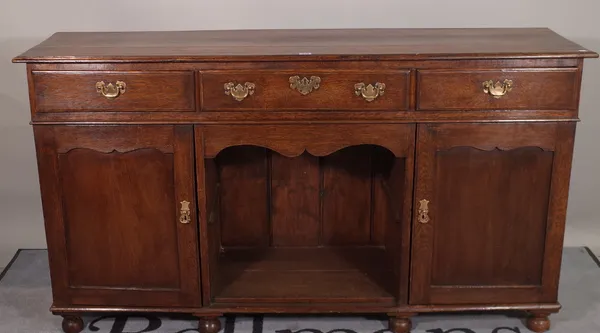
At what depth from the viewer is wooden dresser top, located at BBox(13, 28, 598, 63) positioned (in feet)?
6.91

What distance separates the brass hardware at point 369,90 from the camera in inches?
84.0

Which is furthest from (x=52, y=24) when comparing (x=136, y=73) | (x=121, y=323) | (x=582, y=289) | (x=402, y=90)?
(x=582, y=289)

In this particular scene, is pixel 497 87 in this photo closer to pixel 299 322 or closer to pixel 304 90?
pixel 304 90

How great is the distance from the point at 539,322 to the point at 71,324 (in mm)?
1386

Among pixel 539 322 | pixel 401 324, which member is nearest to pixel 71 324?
pixel 401 324

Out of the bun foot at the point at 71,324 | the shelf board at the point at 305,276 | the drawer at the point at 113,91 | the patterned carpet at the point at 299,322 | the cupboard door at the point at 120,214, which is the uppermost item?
the drawer at the point at 113,91

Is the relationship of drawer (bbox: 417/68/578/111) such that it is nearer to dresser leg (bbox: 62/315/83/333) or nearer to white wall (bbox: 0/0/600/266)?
white wall (bbox: 0/0/600/266)

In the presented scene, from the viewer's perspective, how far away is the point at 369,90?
7.00 ft

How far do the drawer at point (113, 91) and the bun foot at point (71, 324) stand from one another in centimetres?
65

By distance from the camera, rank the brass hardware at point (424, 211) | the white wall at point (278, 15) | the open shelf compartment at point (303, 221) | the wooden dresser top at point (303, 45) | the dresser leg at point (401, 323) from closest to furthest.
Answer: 1. the wooden dresser top at point (303, 45)
2. the brass hardware at point (424, 211)
3. the dresser leg at point (401, 323)
4. the open shelf compartment at point (303, 221)
5. the white wall at point (278, 15)

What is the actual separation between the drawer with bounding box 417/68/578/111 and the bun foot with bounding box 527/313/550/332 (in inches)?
25.5

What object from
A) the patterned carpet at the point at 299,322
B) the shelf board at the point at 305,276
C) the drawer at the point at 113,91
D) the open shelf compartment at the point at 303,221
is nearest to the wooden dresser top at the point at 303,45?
the drawer at the point at 113,91

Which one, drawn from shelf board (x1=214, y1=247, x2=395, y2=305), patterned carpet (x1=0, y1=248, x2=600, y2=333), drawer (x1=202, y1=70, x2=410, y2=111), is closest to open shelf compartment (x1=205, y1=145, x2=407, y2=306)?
shelf board (x1=214, y1=247, x2=395, y2=305)

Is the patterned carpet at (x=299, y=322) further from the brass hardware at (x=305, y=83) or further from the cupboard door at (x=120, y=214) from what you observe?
the brass hardware at (x=305, y=83)
